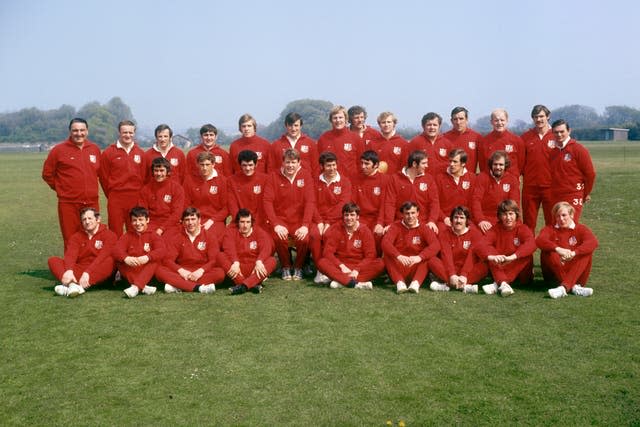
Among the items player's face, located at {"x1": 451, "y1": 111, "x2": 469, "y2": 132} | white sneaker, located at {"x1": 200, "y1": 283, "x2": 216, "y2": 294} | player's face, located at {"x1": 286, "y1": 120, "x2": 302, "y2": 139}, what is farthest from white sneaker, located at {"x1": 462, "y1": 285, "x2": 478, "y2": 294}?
player's face, located at {"x1": 286, "y1": 120, "x2": 302, "y2": 139}

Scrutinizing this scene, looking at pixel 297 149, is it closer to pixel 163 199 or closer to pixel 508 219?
pixel 163 199

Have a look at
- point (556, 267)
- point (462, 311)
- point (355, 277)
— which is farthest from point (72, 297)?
point (556, 267)

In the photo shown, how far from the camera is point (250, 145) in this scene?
9.21 metres

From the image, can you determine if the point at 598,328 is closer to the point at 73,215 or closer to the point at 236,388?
the point at 236,388

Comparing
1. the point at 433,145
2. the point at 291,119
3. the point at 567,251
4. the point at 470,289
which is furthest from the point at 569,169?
the point at 291,119

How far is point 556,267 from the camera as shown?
7.27 meters

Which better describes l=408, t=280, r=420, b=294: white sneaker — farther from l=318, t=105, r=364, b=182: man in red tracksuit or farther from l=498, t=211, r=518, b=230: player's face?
l=318, t=105, r=364, b=182: man in red tracksuit

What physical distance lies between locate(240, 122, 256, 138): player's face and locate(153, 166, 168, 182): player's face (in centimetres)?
144

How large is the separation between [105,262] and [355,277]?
10.1ft

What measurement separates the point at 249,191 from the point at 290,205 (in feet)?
1.95

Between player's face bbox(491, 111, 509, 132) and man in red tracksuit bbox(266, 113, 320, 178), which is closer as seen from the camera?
player's face bbox(491, 111, 509, 132)

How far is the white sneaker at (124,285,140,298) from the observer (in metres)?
7.26

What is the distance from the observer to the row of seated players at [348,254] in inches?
291

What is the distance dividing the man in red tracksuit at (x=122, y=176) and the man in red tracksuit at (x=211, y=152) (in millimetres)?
678
